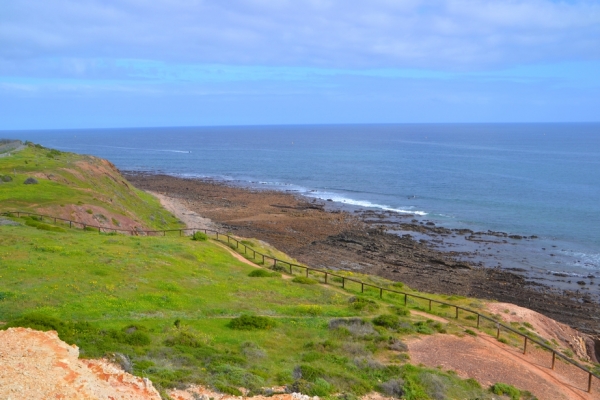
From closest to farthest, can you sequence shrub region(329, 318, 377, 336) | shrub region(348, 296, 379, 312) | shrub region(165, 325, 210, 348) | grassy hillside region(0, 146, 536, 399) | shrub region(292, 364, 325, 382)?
shrub region(292, 364, 325, 382), grassy hillside region(0, 146, 536, 399), shrub region(165, 325, 210, 348), shrub region(329, 318, 377, 336), shrub region(348, 296, 379, 312)

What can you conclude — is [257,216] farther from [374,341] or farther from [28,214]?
[374,341]

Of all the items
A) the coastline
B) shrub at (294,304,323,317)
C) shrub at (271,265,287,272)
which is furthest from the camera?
the coastline

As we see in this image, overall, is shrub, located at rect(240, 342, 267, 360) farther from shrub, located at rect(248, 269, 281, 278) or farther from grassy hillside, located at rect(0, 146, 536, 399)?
shrub, located at rect(248, 269, 281, 278)

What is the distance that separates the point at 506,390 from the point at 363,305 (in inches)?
389

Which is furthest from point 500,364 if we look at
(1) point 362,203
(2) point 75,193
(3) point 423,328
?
(1) point 362,203

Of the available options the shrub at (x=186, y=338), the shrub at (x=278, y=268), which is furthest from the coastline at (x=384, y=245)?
the shrub at (x=186, y=338)

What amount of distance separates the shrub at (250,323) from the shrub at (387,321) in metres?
5.30

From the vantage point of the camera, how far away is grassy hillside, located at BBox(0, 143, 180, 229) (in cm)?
4375

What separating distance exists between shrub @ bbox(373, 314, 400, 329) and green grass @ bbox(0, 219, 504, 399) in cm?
50

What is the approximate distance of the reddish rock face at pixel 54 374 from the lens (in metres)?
11.2

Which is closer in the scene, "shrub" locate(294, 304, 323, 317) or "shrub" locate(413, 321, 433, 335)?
"shrub" locate(413, 321, 433, 335)

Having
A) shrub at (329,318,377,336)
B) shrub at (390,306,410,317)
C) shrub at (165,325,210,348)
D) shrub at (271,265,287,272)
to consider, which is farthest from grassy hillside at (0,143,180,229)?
shrub at (329,318,377,336)

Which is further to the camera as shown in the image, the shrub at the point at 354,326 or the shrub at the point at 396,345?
the shrub at the point at 354,326

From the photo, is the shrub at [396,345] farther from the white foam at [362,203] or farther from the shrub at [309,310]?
the white foam at [362,203]
